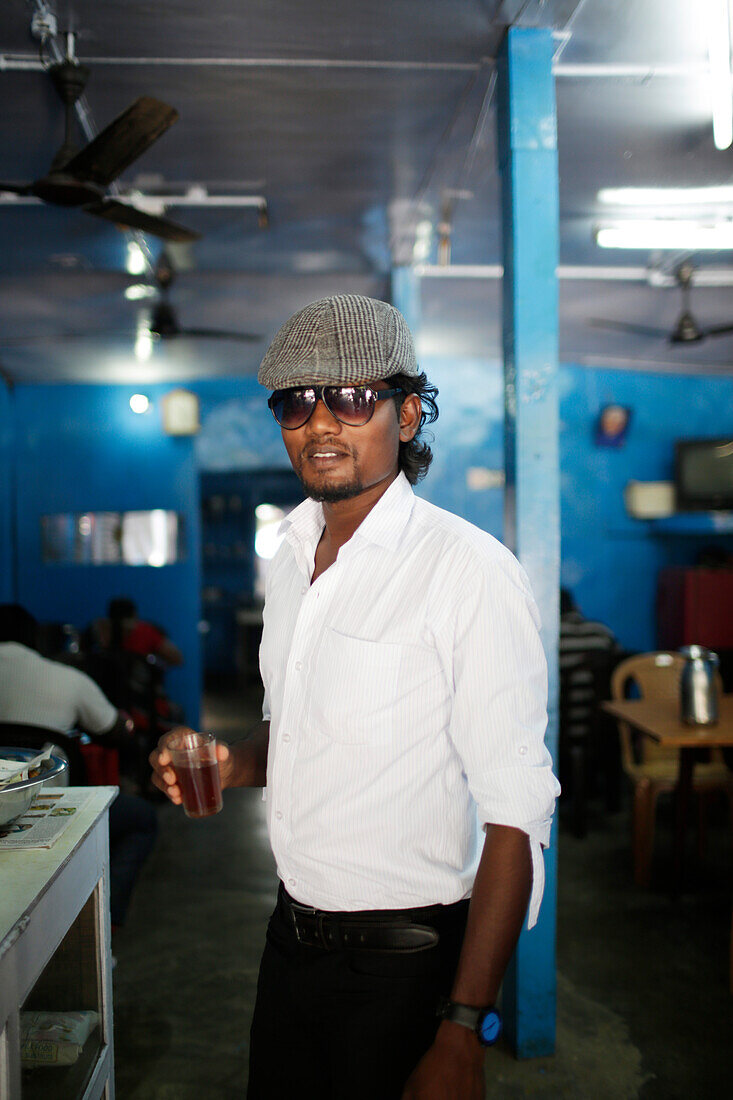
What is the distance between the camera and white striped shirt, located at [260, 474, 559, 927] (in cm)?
123

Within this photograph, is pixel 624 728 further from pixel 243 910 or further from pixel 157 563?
pixel 157 563

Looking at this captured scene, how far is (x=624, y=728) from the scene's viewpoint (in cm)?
425

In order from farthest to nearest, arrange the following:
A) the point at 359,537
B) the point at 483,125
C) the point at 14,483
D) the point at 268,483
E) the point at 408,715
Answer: the point at 268,483
the point at 14,483
the point at 483,125
the point at 359,537
the point at 408,715

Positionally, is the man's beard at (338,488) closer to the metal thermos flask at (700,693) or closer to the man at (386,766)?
the man at (386,766)

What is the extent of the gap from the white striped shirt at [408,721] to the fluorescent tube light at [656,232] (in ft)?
11.3

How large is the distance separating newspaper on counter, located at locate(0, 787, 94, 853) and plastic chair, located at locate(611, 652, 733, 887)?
2918mm

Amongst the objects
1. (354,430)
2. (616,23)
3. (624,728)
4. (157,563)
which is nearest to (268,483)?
(157,563)

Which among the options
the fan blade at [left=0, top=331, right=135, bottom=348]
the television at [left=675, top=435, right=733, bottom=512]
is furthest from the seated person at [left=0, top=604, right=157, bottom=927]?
the television at [left=675, top=435, right=733, bottom=512]

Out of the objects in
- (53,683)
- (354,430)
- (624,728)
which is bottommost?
(624,728)

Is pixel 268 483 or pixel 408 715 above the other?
pixel 268 483

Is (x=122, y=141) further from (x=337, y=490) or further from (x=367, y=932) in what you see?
(x=367, y=932)

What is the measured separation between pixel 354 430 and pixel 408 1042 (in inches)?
39.3

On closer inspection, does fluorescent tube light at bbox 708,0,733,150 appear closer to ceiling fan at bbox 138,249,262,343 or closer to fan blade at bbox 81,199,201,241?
fan blade at bbox 81,199,201,241

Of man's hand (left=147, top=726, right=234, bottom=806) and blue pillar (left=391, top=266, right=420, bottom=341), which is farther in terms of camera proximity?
blue pillar (left=391, top=266, right=420, bottom=341)
